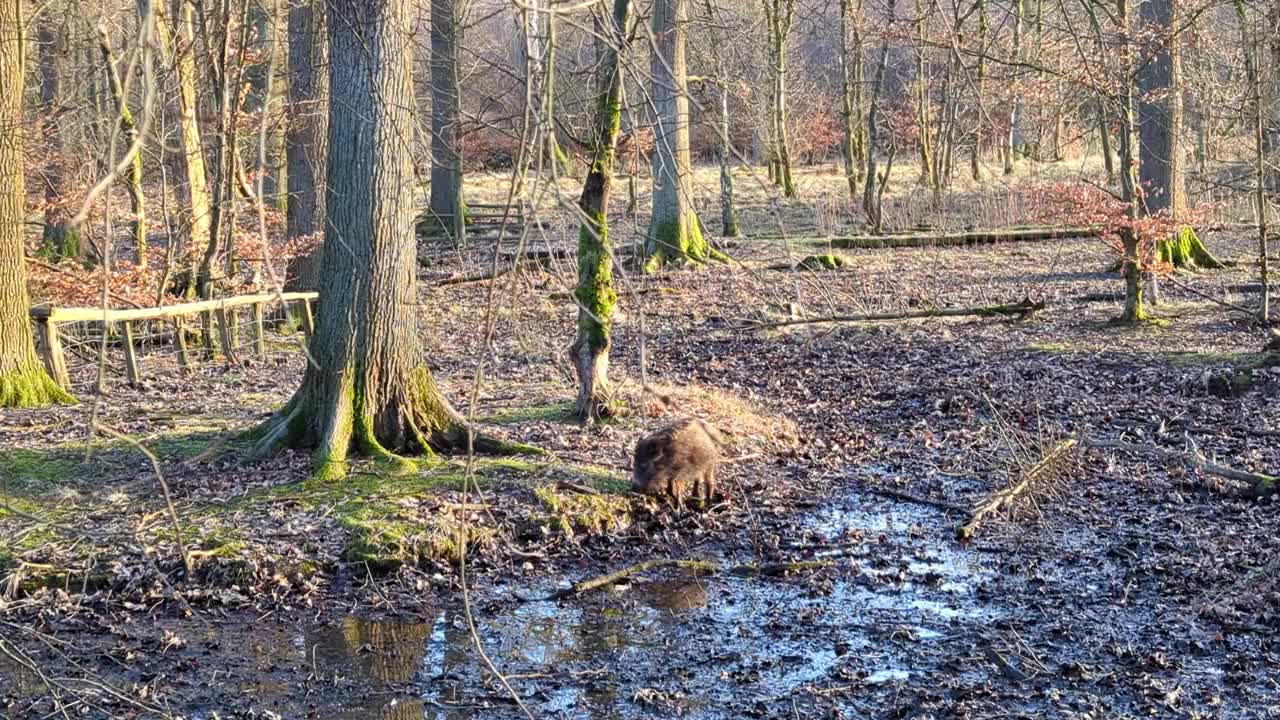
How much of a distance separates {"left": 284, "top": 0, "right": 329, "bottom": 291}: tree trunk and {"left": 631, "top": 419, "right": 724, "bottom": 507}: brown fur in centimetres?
714

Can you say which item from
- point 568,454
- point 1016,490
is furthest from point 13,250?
point 1016,490

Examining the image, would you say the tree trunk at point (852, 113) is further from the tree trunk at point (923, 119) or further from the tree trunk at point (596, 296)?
the tree trunk at point (596, 296)

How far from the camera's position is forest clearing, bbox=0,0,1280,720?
5.50 m

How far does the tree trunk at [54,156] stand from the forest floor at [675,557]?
2465mm

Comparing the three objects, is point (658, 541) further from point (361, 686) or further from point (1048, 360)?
point (1048, 360)

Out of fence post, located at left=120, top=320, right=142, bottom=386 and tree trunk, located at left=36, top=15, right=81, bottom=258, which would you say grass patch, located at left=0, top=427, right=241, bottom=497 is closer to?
tree trunk, located at left=36, top=15, right=81, bottom=258

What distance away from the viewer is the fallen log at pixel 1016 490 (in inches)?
320

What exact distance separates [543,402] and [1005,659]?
19.8ft

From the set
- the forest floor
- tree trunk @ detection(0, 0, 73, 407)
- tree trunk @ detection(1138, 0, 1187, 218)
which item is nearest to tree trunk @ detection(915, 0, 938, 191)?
tree trunk @ detection(1138, 0, 1187, 218)

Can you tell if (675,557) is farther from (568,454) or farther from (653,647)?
(568,454)

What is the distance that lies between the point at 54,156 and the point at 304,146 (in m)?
2.89

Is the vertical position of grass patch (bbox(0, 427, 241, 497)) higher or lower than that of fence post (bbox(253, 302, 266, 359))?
lower

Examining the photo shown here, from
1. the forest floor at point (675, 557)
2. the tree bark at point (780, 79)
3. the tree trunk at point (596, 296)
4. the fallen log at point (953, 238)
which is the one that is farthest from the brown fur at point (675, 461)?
the tree bark at point (780, 79)

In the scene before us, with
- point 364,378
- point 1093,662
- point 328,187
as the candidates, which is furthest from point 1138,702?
point 328,187
